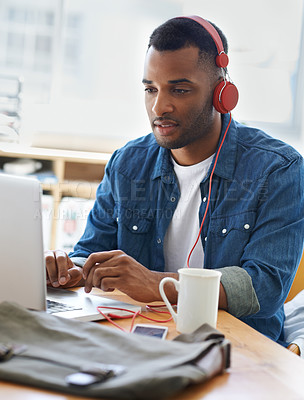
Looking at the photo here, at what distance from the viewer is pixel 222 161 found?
1.57 meters

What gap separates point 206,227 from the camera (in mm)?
1532

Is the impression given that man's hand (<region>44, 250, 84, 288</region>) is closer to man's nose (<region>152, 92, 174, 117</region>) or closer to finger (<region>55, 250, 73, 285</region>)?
finger (<region>55, 250, 73, 285</region>)

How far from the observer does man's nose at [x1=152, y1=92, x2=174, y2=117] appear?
1518 mm

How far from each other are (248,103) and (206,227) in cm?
229

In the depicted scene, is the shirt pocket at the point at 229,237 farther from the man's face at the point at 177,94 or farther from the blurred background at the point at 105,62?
the blurred background at the point at 105,62

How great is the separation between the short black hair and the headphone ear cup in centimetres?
8

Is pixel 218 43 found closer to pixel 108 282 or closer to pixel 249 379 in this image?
pixel 108 282

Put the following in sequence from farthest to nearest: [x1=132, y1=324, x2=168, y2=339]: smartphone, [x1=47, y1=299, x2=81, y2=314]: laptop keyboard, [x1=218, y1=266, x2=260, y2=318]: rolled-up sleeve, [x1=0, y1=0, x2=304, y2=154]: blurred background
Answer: [x1=0, y1=0, x2=304, y2=154]: blurred background, [x1=218, y1=266, x2=260, y2=318]: rolled-up sleeve, [x1=47, y1=299, x2=81, y2=314]: laptop keyboard, [x1=132, y1=324, x2=168, y2=339]: smartphone

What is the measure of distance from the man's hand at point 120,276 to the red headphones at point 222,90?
0.64 meters

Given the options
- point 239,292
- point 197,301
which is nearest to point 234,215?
point 239,292

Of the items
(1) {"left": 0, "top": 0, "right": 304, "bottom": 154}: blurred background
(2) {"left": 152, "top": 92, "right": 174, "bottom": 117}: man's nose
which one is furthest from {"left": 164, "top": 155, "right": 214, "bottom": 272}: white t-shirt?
(1) {"left": 0, "top": 0, "right": 304, "bottom": 154}: blurred background

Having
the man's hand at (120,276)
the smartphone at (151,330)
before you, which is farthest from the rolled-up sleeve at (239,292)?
the smartphone at (151,330)

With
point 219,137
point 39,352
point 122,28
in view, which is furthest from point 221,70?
point 122,28

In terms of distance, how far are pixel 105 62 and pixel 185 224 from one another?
215 cm
